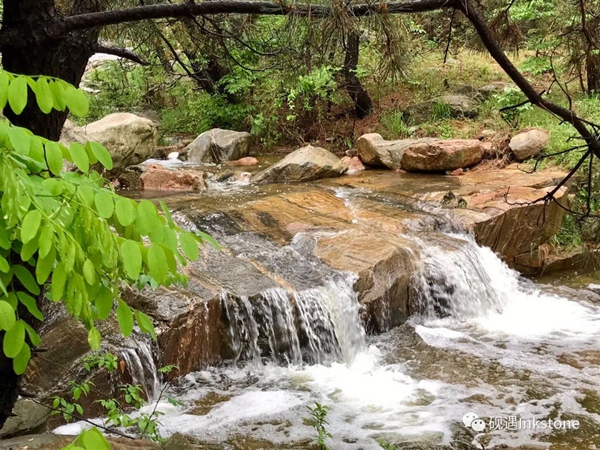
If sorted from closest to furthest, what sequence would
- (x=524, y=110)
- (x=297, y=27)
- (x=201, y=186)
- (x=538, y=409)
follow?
(x=297, y=27) < (x=538, y=409) < (x=201, y=186) < (x=524, y=110)

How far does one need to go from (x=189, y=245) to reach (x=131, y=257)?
18 cm

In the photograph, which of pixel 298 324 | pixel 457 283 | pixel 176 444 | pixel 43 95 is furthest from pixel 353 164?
pixel 43 95

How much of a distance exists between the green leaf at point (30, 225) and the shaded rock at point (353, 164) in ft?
34.8

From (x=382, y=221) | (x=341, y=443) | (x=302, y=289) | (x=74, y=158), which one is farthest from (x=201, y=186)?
(x=74, y=158)

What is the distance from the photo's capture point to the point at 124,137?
10.1m

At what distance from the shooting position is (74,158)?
1305 mm

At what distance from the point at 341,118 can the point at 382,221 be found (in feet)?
23.8

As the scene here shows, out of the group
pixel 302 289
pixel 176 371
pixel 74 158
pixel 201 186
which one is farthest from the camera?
pixel 201 186

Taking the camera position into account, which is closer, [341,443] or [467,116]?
[341,443]

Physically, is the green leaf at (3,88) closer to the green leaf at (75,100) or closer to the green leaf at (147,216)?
the green leaf at (75,100)

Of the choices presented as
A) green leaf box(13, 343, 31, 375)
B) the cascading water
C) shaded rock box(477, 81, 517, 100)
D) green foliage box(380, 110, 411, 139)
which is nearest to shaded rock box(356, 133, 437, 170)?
green foliage box(380, 110, 411, 139)

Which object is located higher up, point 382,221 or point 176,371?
point 382,221

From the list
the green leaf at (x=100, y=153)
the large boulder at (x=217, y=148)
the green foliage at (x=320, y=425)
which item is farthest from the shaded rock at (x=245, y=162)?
the green leaf at (x=100, y=153)

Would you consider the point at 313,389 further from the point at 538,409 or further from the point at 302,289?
the point at 538,409
